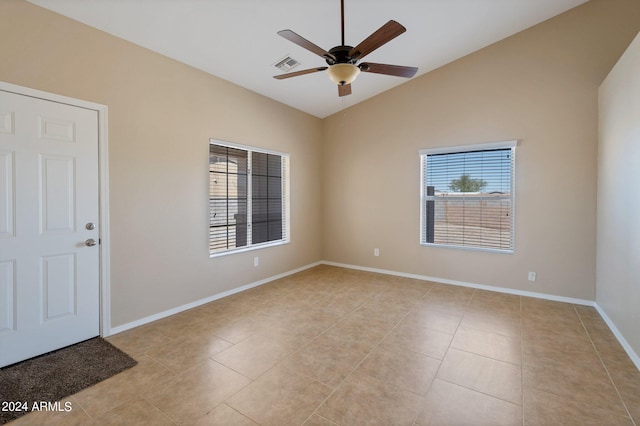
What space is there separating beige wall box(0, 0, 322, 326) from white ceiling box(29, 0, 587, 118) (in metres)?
0.21

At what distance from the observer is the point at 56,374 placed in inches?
88.6

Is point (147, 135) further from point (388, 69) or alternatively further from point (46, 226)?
point (388, 69)

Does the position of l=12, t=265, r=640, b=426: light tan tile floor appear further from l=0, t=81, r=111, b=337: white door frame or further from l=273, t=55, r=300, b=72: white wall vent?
l=273, t=55, r=300, b=72: white wall vent

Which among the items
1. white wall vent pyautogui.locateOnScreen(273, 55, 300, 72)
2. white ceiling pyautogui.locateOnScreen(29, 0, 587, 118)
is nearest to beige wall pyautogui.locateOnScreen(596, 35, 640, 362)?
white ceiling pyautogui.locateOnScreen(29, 0, 587, 118)

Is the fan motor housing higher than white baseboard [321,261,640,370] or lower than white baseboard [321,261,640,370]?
higher

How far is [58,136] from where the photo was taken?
2.59 meters

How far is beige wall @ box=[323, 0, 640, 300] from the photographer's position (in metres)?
3.56

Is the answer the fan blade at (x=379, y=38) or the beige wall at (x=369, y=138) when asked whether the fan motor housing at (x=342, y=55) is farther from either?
the beige wall at (x=369, y=138)

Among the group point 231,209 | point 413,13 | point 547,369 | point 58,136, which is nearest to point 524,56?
point 413,13

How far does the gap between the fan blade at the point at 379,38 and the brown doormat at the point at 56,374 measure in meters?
3.08

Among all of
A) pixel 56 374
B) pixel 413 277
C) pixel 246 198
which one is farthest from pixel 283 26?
pixel 413 277

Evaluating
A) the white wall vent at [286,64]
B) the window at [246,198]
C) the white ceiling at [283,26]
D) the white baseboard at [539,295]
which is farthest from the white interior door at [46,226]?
the white baseboard at [539,295]

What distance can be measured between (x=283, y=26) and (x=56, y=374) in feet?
12.1

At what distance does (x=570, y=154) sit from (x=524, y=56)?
1.43m
